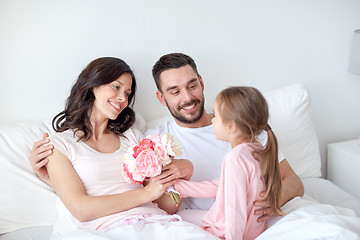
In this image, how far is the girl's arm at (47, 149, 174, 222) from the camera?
1.75 m

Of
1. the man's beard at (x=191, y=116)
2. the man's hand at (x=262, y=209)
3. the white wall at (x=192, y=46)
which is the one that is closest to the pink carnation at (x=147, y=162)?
the man's hand at (x=262, y=209)

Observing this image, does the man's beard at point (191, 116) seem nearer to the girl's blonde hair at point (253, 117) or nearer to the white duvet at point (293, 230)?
the girl's blonde hair at point (253, 117)

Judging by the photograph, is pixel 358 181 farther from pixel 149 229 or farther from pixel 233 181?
pixel 149 229

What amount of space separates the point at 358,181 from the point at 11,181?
216 centimetres

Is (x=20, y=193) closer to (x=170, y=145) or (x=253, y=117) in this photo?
(x=170, y=145)

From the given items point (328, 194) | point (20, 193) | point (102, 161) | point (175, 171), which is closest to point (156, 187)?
point (175, 171)

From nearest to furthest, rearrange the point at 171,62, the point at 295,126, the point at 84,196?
the point at 84,196 → the point at 171,62 → the point at 295,126

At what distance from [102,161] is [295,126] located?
1.32m

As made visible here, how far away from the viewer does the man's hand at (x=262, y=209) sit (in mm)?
1671

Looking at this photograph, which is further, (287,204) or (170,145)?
(287,204)

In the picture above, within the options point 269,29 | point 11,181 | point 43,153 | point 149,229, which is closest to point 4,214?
point 11,181

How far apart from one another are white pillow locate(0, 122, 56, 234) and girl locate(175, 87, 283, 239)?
0.87 m

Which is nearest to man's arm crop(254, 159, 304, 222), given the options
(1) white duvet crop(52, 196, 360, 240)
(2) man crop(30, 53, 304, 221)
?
(2) man crop(30, 53, 304, 221)

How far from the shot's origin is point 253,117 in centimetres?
163
